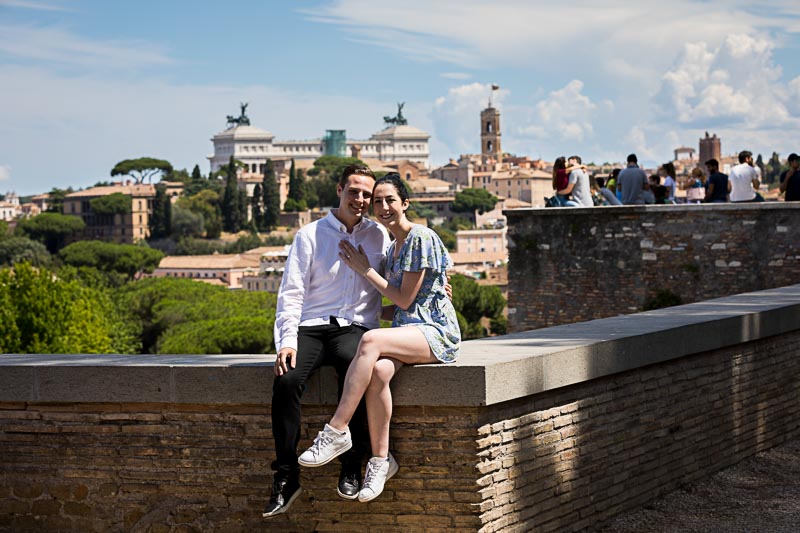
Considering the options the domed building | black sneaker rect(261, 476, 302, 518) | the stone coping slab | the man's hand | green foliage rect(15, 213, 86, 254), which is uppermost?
the domed building

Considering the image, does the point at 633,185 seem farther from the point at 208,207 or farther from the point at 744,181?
the point at 208,207

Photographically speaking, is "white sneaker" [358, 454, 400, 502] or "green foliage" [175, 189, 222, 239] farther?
"green foliage" [175, 189, 222, 239]

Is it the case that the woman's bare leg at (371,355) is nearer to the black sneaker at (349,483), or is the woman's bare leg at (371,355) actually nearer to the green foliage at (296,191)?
the black sneaker at (349,483)

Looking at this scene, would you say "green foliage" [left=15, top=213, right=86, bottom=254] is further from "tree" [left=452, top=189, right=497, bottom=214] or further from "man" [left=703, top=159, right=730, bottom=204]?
"man" [left=703, top=159, right=730, bottom=204]

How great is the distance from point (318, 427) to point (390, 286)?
54cm

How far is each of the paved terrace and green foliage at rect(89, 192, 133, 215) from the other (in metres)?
129

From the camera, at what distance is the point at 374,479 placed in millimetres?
4309

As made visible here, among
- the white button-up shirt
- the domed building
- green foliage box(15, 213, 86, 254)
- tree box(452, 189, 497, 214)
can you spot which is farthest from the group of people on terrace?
the domed building

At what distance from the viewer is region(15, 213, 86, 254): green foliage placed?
395 ft

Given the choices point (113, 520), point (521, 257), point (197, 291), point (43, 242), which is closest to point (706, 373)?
point (113, 520)

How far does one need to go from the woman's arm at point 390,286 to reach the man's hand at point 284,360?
1.23 ft

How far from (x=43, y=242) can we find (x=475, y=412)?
122 m

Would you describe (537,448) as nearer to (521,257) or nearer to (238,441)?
(238,441)

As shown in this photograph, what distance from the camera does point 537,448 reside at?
15.1ft
